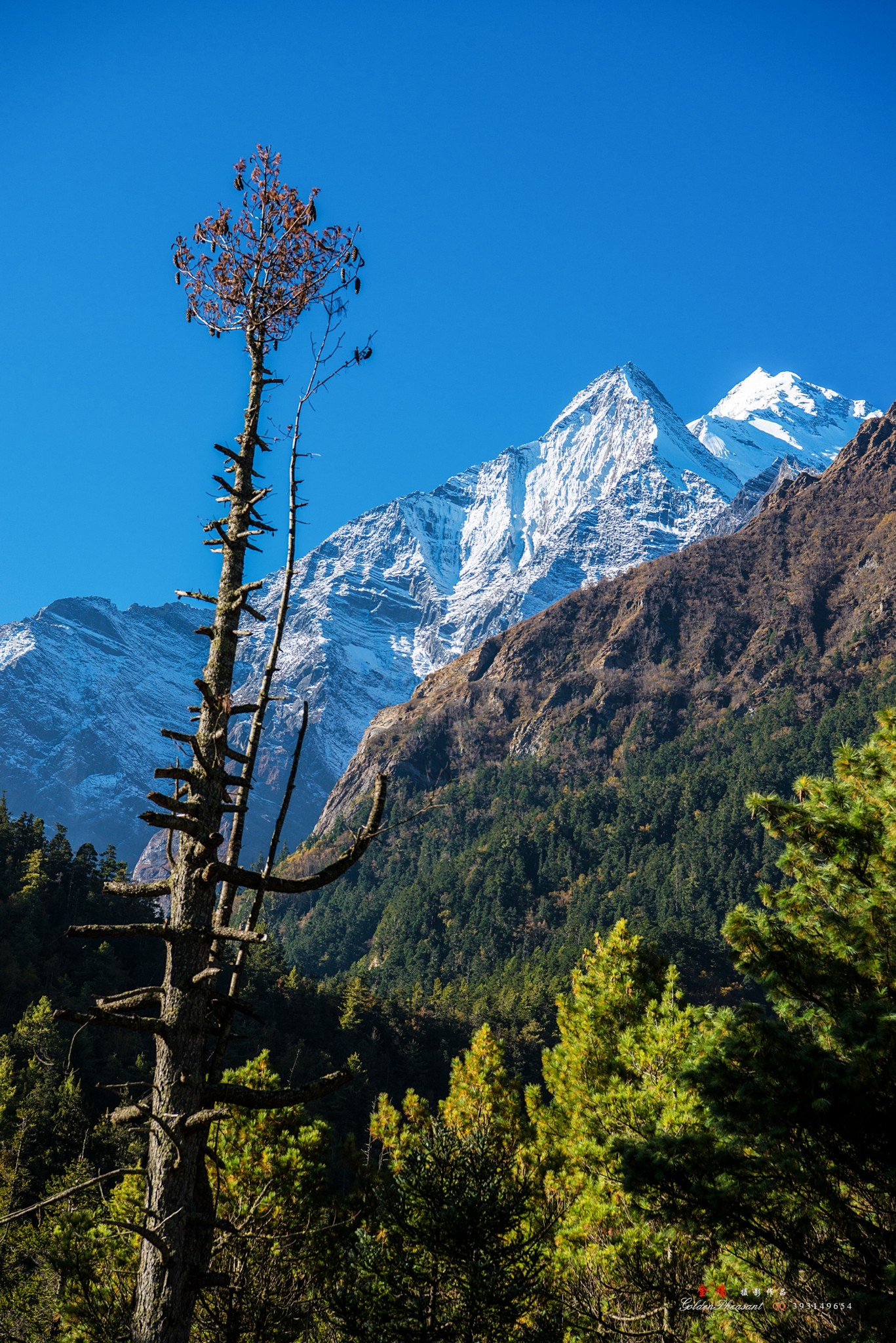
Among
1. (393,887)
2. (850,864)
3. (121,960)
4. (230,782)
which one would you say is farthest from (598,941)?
(393,887)

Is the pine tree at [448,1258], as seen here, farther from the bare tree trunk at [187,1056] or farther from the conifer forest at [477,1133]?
the bare tree trunk at [187,1056]

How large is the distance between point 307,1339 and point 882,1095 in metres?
10.0

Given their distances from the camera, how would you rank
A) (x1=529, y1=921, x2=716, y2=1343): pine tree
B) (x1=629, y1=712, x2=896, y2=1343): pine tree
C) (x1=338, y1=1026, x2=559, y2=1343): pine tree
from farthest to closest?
(x1=529, y1=921, x2=716, y2=1343): pine tree → (x1=338, y1=1026, x2=559, y2=1343): pine tree → (x1=629, y1=712, x2=896, y2=1343): pine tree

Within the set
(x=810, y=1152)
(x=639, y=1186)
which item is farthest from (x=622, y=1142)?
(x=810, y=1152)

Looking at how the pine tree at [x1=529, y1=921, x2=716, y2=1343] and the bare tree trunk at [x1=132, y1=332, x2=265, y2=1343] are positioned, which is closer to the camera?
the bare tree trunk at [x1=132, y1=332, x2=265, y2=1343]

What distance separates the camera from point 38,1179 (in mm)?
36156

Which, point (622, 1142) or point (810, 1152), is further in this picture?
point (622, 1142)

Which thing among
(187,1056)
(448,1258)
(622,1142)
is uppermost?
(187,1056)

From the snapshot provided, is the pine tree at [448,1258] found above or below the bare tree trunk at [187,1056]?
below

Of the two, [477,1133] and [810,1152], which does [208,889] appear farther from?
[477,1133]

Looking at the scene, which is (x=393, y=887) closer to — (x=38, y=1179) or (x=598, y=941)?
(x=38, y=1179)

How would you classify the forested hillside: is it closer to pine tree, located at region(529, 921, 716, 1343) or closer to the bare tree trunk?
pine tree, located at region(529, 921, 716, 1343)

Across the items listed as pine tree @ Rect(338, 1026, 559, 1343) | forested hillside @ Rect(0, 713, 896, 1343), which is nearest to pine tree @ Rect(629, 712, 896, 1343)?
forested hillside @ Rect(0, 713, 896, 1343)

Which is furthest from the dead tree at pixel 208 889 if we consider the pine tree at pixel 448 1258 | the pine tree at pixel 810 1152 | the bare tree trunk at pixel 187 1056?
the pine tree at pixel 448 1258
